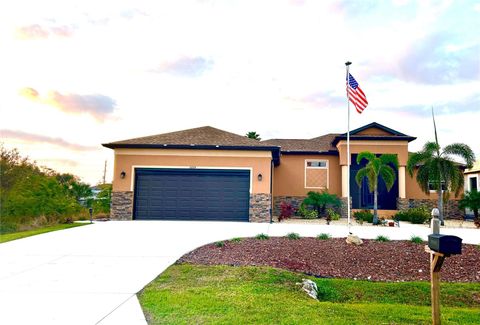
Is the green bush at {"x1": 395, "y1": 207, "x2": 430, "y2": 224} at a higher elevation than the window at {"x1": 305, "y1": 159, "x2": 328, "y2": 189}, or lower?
lower

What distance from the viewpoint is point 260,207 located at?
1484 cm

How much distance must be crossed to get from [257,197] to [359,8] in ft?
29.1

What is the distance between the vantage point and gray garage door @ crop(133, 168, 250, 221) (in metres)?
14.8

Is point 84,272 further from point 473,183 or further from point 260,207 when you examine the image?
point 473,183

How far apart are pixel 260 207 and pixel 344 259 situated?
755cm

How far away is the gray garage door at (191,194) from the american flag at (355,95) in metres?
6.07

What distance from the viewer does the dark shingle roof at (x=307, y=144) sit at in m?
19.0

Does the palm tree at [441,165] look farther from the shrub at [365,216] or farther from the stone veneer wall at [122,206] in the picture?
the stone veneer wall at [122,206]

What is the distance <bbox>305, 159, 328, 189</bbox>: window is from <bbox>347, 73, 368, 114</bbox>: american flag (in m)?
7.77

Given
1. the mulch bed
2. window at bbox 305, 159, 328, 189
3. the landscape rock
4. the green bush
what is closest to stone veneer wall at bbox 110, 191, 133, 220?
the mulch bed

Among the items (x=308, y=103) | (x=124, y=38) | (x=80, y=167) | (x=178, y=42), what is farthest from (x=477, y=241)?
(x=80, y=167)

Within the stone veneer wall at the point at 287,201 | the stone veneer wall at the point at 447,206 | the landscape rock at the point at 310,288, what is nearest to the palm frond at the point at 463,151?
the stone veneer wall at the point at 447,206

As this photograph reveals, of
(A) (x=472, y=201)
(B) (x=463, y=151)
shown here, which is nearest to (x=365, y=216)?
(B) (x=463, y=151)

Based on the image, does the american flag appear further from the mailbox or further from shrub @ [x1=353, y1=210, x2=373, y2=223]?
the mailbox
